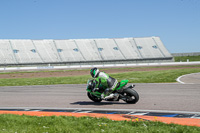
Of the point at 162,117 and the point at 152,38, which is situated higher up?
the point at 152,38

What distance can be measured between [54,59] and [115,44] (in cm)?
2004

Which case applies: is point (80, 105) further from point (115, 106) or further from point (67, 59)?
point (67, 59)

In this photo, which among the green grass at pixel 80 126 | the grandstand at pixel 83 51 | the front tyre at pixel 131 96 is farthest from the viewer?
the grandstand at pixel 83 51

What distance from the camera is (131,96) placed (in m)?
10.3

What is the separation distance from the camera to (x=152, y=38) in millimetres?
84312

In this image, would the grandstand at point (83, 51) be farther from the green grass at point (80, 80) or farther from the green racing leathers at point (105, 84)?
the green racing leathers at point (105, 84)

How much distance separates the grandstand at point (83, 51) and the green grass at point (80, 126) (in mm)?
59232

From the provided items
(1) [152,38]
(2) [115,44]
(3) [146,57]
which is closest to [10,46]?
(2) [115,44]

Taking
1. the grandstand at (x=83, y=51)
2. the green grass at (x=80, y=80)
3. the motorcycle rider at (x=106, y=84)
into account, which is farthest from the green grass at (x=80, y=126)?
the grandstand at (x=83, y=51)

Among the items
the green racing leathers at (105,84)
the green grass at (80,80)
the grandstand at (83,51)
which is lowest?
the green grass at (80,80)

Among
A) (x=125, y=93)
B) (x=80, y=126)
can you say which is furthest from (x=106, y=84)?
(x=80, y=126)

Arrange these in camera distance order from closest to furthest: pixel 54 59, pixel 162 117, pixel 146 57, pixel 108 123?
pixel 108 123 → pixel 162 117 → pixel 54 59 → pixel 146 57

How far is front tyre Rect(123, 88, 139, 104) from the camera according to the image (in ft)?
33.4

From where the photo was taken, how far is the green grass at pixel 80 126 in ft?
19.0
